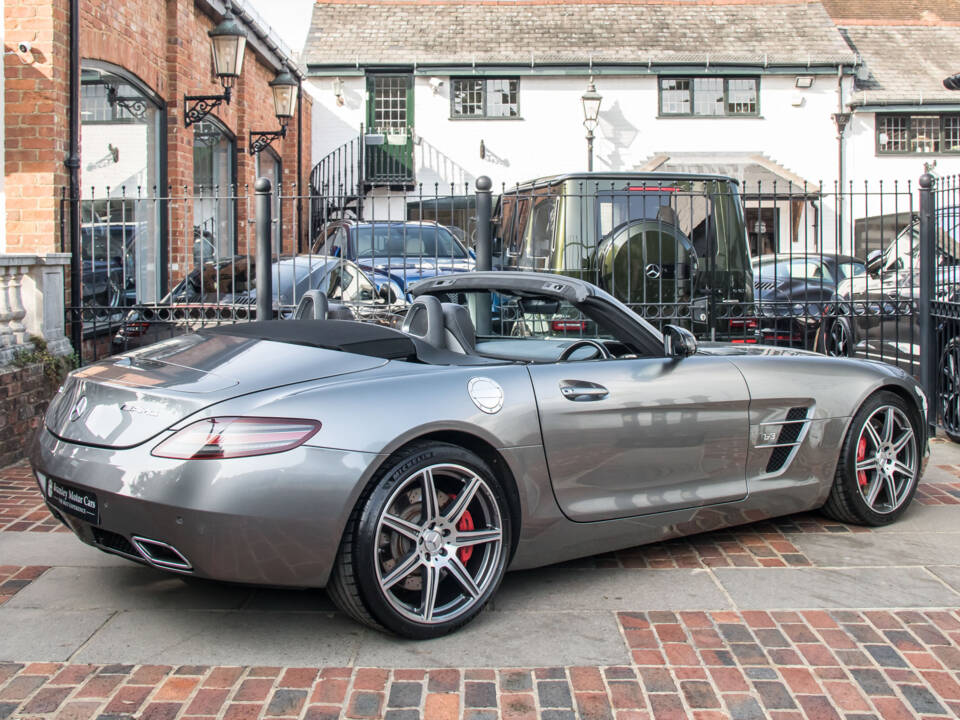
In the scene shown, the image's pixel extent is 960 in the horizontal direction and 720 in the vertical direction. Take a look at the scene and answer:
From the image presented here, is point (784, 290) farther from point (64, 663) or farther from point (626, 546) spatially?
point (64, 663)

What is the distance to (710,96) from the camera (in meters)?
24.9

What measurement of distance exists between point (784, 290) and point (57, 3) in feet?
27.3

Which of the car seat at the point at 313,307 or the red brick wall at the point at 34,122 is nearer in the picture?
the car seat at the point at 313,307

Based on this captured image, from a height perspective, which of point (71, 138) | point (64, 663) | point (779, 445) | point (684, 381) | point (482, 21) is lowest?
point (64, 663)

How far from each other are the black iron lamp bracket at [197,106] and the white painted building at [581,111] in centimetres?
1109

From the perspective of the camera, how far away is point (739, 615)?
3.98 m

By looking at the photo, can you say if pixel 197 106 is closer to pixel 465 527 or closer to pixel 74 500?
pixel 74 500

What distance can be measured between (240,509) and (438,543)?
29.9 inches

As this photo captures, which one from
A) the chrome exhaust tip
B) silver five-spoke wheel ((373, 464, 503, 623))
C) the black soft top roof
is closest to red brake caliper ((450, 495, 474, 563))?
silver five-spoke wheel ((373, 464, 503, 623))

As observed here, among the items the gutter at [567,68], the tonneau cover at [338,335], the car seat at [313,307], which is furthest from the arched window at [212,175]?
the tonneau cover at [338,335]

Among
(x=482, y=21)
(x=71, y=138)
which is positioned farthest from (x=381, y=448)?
(x=482, y=21)

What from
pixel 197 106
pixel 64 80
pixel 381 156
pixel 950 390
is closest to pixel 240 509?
pixel 950 390

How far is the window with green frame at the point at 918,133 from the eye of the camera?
25062mm

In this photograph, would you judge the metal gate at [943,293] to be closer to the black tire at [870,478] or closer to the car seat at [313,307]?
the black tire at [870,478]
